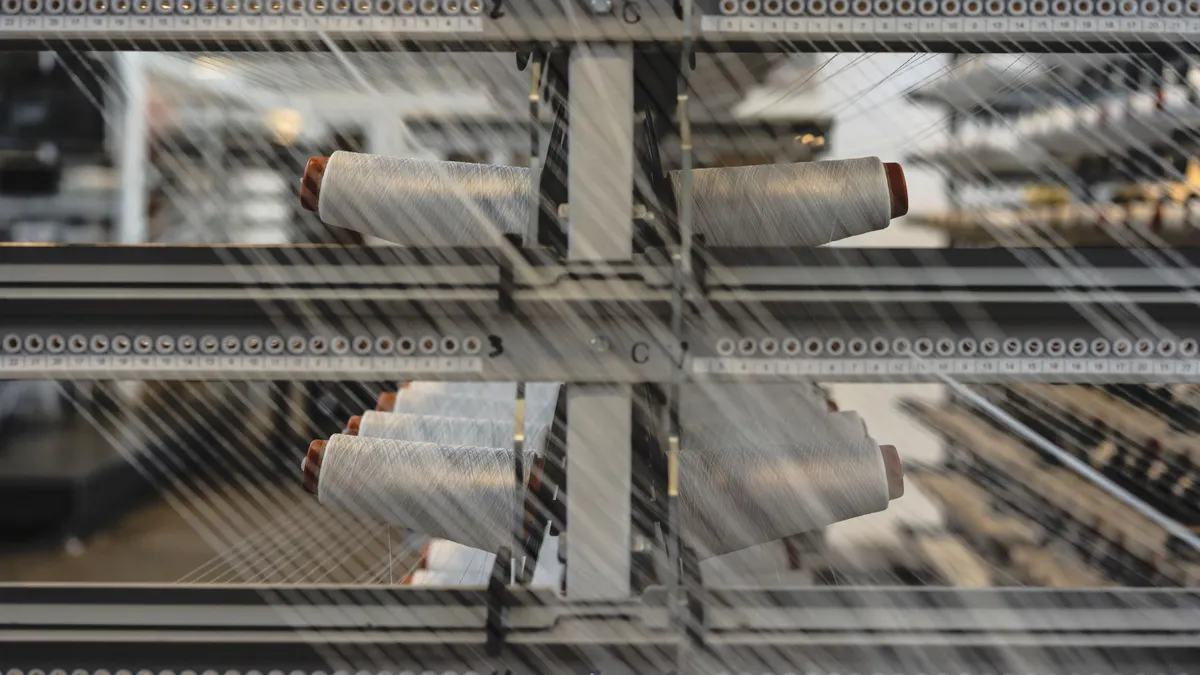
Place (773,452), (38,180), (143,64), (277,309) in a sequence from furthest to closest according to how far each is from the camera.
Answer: (143,64) < (38,180) < (773,452) < (277,309)

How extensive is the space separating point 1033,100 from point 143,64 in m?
3.29

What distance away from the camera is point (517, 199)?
967 millimetres

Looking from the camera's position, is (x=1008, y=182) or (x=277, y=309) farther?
(x=1008, y=182)

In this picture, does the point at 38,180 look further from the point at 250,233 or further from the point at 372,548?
the point at 372,548

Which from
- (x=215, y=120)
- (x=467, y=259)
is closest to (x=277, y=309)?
(x=467, y=259)

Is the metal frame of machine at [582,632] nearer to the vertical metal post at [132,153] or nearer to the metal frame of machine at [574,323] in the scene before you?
the metal frame of machine at [574,323]

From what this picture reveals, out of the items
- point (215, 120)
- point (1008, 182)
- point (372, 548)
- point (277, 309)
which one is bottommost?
point (372, 548)

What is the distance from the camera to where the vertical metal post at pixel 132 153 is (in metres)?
3.37

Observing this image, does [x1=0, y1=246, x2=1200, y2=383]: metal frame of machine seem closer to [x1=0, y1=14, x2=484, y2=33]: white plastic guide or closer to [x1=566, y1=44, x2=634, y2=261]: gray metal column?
[x1=566, y1=44, x2=634, y2=261]: gray metal column

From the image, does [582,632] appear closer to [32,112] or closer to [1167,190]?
[1167,190]

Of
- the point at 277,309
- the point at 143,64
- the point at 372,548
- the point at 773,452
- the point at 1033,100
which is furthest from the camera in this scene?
the point at 143,64

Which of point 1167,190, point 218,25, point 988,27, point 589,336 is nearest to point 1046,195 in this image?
point 1167,190

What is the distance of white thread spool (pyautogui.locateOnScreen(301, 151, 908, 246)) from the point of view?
0.93m

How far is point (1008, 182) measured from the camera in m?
2.25
